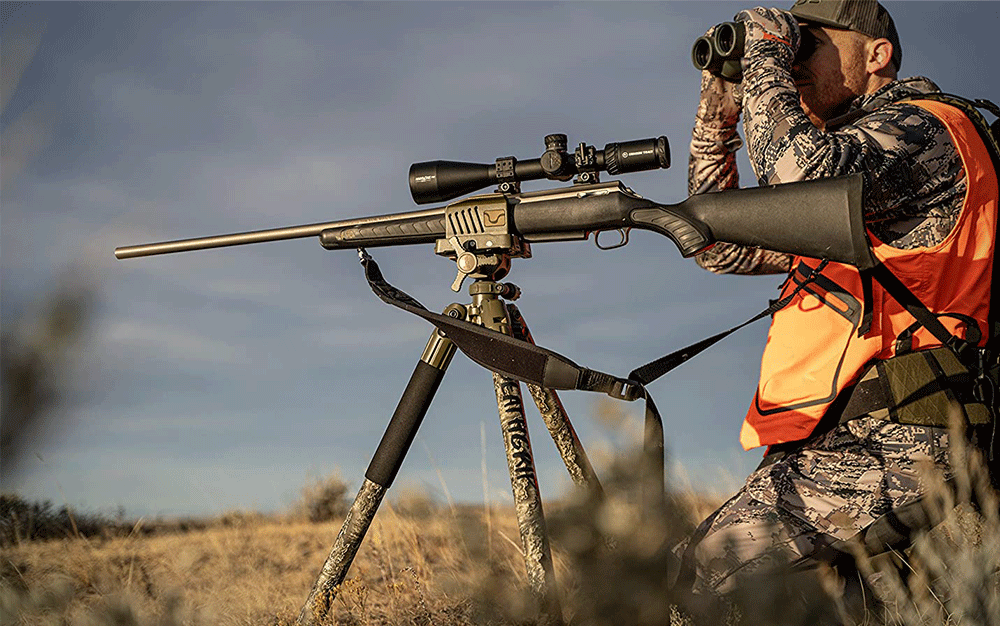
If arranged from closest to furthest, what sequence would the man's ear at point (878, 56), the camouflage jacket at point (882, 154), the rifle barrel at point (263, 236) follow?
the camouflage jacket at point (882, 154)
the man's ear at point (878, 56)
the rifle barrel at point (263, 236)

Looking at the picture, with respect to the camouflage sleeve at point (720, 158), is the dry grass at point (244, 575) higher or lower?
lower

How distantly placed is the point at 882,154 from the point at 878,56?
2.55ft

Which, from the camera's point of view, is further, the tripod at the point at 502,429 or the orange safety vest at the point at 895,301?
the tripod at the point at 502,429

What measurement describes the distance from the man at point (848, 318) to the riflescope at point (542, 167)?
41cm

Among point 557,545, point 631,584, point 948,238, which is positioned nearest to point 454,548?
point 557,545

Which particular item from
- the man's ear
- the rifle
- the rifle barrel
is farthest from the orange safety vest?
the rifle barrel

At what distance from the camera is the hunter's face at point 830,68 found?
11.5 feet

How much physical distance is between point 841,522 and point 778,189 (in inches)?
47.1

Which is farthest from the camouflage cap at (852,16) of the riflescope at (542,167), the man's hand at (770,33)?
the riflescope at (542,167)

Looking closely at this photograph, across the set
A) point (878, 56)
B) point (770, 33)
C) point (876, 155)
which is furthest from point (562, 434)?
point (878, 56)

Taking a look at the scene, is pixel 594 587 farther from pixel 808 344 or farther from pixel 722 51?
pixel 722 51

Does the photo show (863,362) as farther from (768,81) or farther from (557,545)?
(557,545)

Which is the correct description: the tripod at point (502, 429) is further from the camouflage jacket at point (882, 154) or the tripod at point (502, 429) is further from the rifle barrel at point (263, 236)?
the camouflage jacket at point (882, 154)

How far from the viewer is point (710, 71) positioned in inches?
141
